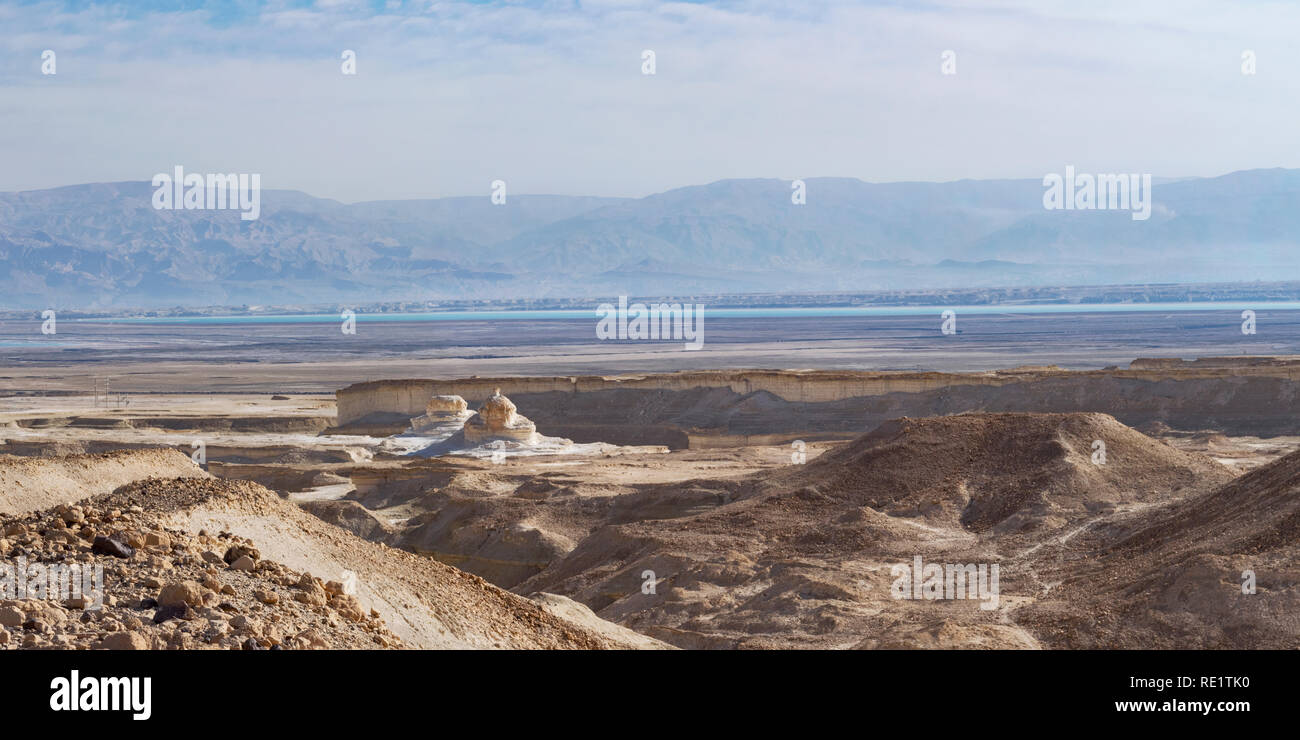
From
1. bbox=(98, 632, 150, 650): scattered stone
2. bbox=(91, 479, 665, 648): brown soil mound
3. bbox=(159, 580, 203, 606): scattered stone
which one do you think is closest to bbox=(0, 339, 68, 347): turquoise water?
bbox=(91, 479, 665, 648): brown soil mound

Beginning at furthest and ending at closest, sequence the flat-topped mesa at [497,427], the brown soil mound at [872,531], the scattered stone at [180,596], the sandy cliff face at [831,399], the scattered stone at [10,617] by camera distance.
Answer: the sandy cliff face at [831,399]
the flat-topped mesa at [497,427]
the brown soil mound at [872,531]
the scattered stone at [180,596]
the scattered stone at [10,617]

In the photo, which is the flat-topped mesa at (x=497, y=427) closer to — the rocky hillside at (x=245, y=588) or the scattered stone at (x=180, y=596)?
the rocky hillside at (x=245, y=588)

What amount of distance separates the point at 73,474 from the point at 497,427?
921 inches

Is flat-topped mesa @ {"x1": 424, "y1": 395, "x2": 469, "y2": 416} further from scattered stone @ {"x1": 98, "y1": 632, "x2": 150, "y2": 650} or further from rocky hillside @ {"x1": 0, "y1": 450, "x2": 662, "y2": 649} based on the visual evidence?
scattered stone @ {"x1": 98, "y1": 632, "x2": 150, "y2": 650}

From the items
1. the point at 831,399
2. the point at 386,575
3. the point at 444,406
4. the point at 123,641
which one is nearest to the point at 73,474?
the point at 386,575

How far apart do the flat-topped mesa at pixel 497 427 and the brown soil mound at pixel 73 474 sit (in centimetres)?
2038

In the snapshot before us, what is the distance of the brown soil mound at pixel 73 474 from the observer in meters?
19.0

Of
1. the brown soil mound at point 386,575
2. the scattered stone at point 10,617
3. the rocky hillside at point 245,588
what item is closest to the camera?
the scattered stone at point 10,617

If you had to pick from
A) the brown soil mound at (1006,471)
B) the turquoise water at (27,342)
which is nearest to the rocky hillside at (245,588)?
the brown soil mound at (1006,471)

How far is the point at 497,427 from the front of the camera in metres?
44.1

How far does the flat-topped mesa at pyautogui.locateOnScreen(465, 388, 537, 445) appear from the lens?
144 ft

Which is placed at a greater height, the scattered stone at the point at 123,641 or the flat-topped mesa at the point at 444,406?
the scattered stone at the point at 123,641

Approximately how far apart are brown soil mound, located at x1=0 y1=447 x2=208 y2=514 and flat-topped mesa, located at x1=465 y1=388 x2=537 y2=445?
20379 mm
